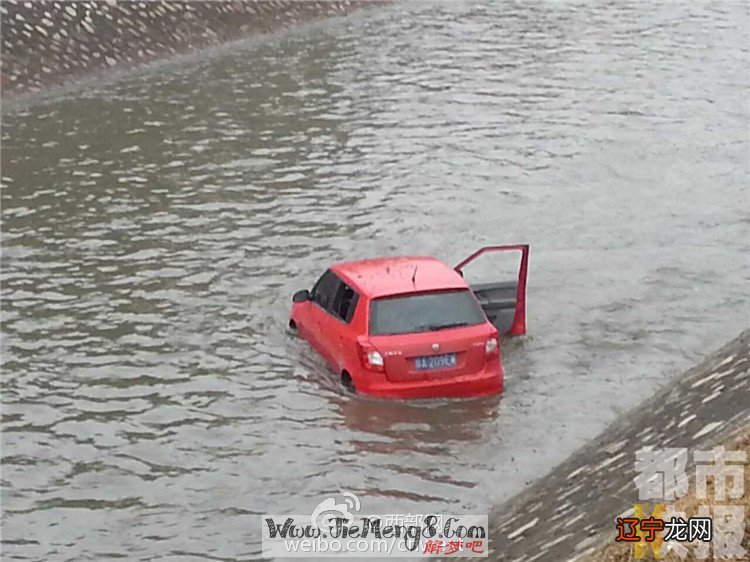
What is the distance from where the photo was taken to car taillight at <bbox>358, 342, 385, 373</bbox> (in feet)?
53.0

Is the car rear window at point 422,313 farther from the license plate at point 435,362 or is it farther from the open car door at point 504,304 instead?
the open car door at point 504,304

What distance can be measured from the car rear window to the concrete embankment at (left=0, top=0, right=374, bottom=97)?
19.3 meters

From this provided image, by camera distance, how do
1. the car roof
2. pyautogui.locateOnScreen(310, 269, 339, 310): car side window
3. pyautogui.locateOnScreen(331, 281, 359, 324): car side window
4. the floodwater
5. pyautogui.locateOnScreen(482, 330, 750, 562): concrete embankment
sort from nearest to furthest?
pyautogui.locateOnScreen(482, 330, 750, 562): concrete embankment < the floodwater < the car roof < pyautogui.locateOnScreen(331, 281, 359, 324): car side window < pyautogui.locateOnScreen(310, 269, 339, 310): car side window

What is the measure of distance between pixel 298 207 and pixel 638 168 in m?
7.60

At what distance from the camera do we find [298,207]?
25.4 m

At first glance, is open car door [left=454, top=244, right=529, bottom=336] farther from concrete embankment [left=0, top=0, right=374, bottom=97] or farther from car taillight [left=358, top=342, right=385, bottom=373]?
concrete embankment [left=0, top=0, right=374, bottom=97]

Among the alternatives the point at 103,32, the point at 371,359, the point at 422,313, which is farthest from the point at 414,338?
the point at 103,32

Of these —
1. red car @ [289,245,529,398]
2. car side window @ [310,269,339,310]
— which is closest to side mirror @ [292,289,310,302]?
car side window @ [310,269,339,310]

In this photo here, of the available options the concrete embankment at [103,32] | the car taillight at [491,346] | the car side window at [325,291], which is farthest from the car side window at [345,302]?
the concrete embankment at [103,32]

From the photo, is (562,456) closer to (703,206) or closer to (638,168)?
(703,206)

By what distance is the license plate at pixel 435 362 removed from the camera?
53.2ft

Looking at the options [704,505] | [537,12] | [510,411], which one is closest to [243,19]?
[537,12]

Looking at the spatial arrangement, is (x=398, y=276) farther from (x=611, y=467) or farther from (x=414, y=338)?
(x=611, y=467)

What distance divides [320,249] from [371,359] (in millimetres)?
7036
